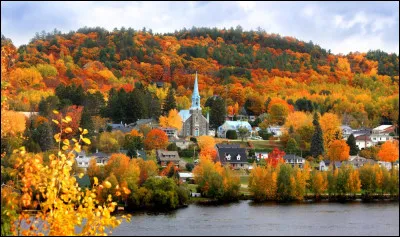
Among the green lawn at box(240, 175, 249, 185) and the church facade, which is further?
the church facade

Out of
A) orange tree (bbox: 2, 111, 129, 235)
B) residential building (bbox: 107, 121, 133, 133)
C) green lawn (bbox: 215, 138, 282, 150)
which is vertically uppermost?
residential building (bbox: 107, 121, 133, 133)

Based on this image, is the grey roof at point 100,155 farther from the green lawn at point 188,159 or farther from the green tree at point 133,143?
the green lawn at point 188,159

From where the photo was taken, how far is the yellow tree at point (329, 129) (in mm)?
26688

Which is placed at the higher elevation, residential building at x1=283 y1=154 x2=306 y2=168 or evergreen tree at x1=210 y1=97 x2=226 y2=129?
evergreen tree at x1=210 y1=97 x2=226 y2=129

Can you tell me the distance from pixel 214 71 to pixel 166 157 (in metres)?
23.2

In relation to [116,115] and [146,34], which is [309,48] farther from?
[116,115]

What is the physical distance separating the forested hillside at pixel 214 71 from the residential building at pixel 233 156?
608 cm

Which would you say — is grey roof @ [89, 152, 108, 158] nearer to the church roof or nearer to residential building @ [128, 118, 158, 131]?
residential building @ [128, 118, 158, 131]

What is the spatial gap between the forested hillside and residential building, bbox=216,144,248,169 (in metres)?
6.08

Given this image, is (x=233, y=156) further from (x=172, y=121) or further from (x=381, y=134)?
(x=381, y=134)

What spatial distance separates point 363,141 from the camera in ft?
90.5

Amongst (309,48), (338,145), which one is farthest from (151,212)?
(309,48)

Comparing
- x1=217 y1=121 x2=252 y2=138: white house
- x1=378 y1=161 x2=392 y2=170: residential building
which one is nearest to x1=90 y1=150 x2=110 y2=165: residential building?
x1=217 y1=121 x2=252 y2=138: white house

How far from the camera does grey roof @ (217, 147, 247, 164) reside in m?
23.7
